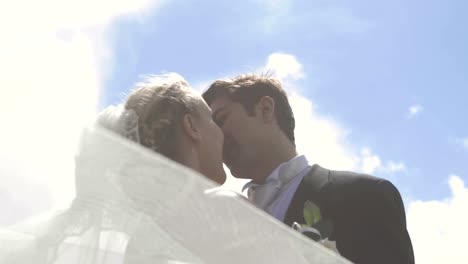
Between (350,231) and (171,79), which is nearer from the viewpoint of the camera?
(171,79)

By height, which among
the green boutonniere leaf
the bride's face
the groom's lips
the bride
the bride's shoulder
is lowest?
the bride

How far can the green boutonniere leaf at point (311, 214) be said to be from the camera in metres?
3.37

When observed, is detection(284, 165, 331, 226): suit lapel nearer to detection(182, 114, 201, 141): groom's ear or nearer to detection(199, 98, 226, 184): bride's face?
detection(199, 98, 226, 184): bride's face

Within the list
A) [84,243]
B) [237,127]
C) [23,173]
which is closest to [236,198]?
[84,243]

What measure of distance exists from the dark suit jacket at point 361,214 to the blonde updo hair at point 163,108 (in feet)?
3.80

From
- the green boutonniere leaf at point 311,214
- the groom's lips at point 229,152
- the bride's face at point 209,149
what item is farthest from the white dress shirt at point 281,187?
the bride's face at point 209,149

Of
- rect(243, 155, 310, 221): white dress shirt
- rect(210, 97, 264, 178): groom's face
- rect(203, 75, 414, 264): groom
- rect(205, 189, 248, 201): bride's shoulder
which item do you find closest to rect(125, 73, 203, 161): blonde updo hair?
rect(205, 189, 248, 201): bride's shoulder

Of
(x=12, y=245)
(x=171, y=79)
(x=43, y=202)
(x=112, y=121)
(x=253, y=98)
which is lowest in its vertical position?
(x=12, y=245)

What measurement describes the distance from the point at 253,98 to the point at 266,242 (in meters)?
2.60

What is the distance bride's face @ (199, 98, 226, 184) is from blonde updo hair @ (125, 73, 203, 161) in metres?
0.07

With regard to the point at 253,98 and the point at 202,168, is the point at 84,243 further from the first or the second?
the point at 253,98

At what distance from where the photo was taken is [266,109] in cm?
436

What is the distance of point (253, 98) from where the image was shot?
4383mm

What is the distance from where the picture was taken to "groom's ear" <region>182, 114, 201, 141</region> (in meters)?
2.60
